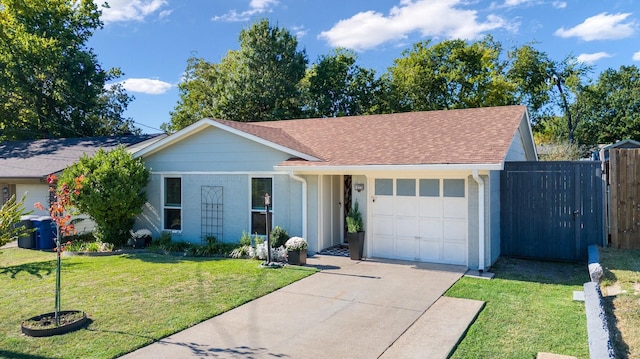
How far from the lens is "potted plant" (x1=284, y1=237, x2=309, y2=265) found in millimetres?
10016

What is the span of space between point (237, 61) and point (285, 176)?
20771mm

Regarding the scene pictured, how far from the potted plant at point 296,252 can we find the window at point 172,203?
4452 millimetres

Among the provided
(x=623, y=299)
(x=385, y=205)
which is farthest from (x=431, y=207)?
(x=623, y=299)

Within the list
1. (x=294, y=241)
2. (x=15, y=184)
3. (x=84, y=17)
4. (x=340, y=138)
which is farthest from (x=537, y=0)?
(x=84, y=17)

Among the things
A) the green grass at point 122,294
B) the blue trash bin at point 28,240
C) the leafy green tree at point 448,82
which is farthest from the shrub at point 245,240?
the leafy green tree at point 448,82

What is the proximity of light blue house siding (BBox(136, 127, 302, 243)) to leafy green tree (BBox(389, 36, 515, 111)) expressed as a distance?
2106 centimetres

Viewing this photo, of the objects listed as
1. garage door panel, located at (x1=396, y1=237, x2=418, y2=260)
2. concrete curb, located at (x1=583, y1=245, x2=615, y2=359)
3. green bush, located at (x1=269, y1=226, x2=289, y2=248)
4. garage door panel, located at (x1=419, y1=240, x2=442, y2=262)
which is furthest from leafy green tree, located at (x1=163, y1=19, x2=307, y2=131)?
concrete curb, located at (x1=583, y1=245, x2=615, y2=359)

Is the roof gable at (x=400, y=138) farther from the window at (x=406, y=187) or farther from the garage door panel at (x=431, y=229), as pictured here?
the garage door panel at (x=431, y=229)

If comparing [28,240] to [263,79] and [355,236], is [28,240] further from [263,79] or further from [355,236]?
[263,79]

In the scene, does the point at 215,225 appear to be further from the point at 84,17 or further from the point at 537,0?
the point at 84,17

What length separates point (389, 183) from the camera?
10.4 m

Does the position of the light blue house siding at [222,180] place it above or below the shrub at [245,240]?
above

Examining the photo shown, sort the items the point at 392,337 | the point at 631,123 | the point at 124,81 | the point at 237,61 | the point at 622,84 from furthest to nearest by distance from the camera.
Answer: the point at 622,84 → the point at 631,123 → the point at 124,81 → the point at 237,61 → the point at 392,337

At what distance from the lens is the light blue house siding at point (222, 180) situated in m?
11.4
